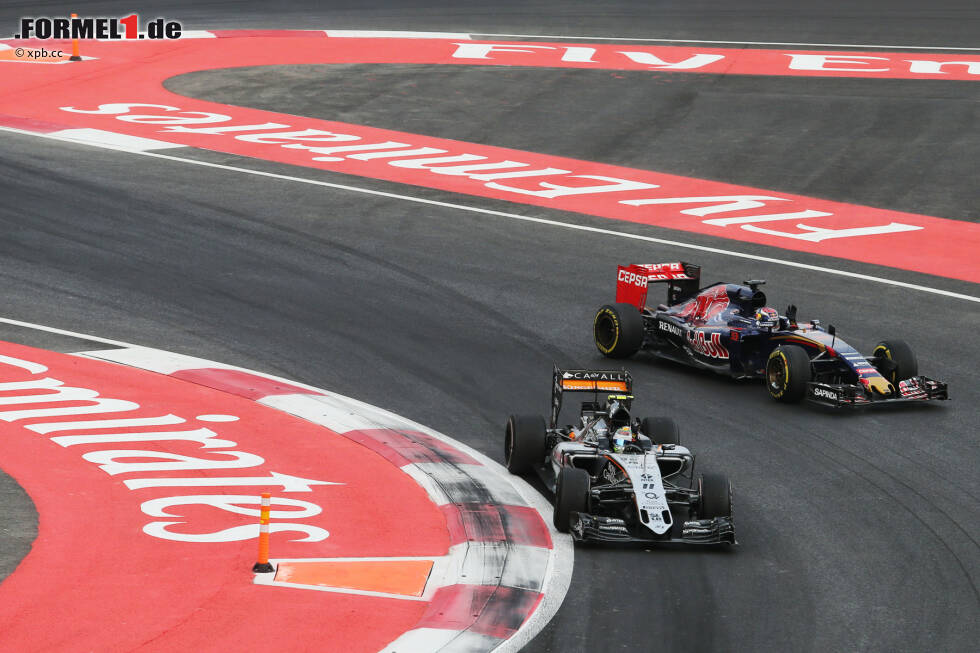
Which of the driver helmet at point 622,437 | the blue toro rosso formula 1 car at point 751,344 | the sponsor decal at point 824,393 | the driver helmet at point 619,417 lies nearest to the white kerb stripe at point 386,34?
the blue toro rosso formula 1 car at point 751,344

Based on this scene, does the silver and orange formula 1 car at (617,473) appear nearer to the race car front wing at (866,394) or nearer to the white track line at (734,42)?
the race car front wing at (866,394)

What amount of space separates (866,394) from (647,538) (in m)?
6.52

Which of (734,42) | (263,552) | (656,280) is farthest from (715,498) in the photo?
(734,42)

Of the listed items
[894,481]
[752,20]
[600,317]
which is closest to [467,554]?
[894,481]

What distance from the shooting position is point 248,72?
4531cm

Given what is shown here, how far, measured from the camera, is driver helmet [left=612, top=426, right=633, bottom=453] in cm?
1628

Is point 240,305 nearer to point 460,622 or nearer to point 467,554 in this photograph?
point 467,554

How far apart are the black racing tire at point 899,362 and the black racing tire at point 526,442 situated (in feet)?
21.0

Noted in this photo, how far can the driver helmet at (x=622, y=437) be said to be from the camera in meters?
16.3

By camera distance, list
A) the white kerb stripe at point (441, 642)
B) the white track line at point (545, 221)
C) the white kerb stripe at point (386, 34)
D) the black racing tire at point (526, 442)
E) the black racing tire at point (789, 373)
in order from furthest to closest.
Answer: the white kerb stripe at point (386, 34), the white track line at point (545, 221), the black racing tire at point (789, 373), the black racing tire at point (526, 442), the white kerb stripe at point (441, 642)

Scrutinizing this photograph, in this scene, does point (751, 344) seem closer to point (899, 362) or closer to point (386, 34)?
point (899, 362)

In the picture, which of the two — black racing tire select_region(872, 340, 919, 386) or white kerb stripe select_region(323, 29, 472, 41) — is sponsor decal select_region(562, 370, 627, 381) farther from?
white kerb stripe select_region(323, 29, 472, 41)

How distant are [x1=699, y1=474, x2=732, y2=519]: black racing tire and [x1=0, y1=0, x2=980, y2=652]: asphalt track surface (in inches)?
19.1

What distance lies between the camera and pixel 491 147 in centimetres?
3806
